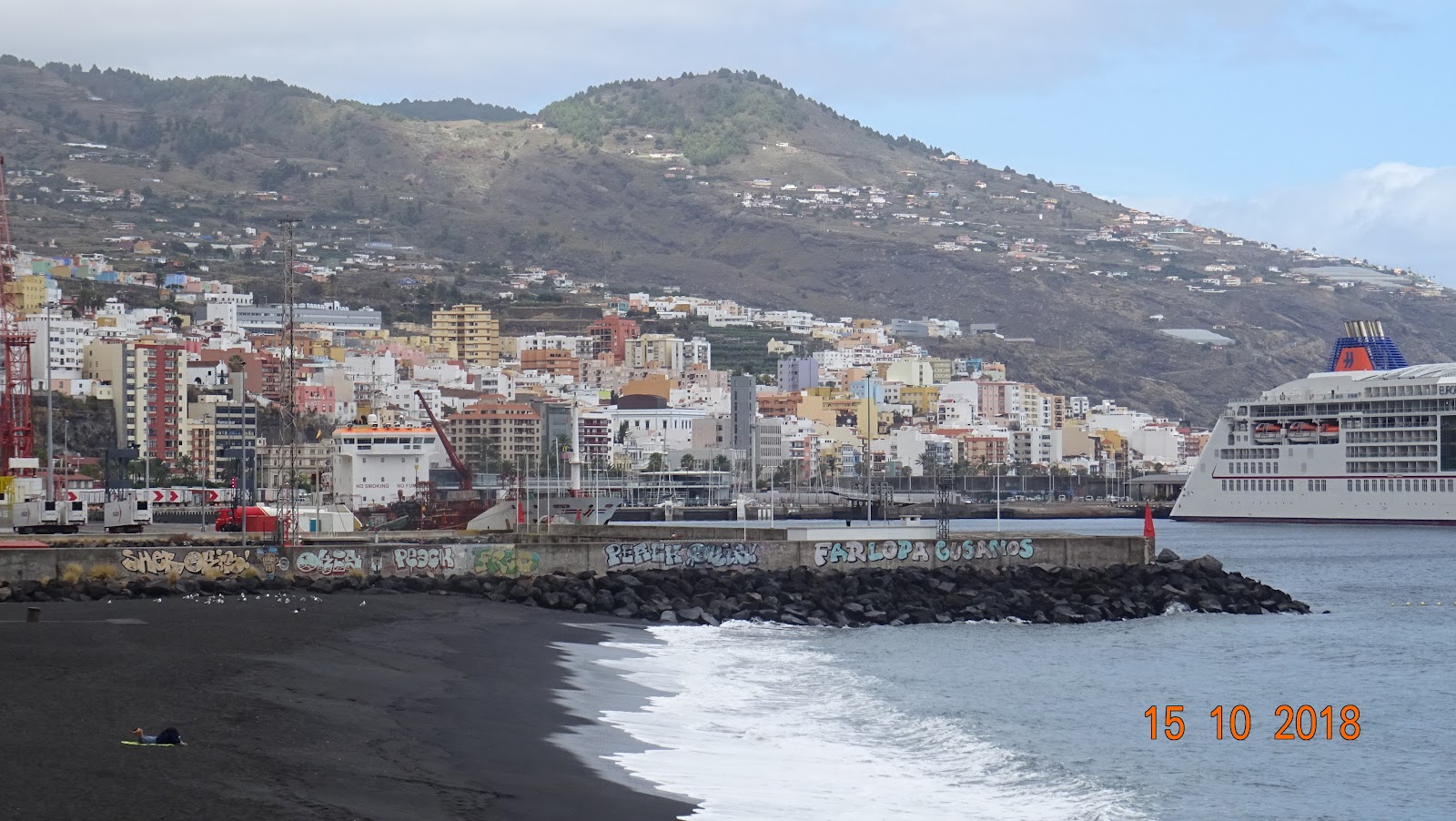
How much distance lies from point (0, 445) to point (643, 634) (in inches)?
863

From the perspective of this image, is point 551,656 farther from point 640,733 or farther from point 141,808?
point 141,808

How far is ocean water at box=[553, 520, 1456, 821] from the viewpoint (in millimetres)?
13898

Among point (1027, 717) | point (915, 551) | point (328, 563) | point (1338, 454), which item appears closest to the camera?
point (1027, 717)

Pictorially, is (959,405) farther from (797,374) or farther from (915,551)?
(915,551)

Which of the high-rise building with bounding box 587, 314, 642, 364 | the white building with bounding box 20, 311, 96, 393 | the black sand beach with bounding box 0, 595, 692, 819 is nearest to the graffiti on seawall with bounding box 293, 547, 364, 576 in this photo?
the black sand beach with bounding box 0, 595, 692, 819

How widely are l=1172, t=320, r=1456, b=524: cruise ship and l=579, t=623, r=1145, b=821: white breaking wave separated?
192ft

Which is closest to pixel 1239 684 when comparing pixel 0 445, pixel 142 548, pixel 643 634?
pixel 643 634

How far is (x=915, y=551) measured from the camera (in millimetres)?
30969

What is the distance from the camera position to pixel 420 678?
16547mm

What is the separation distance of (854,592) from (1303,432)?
53.8 m

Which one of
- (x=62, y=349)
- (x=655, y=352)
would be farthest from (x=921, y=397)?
(x=62, y=349)

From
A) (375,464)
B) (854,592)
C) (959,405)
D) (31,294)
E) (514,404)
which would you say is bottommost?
(854,592)

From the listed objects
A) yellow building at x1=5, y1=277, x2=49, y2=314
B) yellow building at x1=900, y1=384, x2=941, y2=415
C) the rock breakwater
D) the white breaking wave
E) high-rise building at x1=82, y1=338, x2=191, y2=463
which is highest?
yellow building at x1=5, y1=277, x2=49, y2=314

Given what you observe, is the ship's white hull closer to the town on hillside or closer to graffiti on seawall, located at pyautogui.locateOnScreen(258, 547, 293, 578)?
the town on hillside
